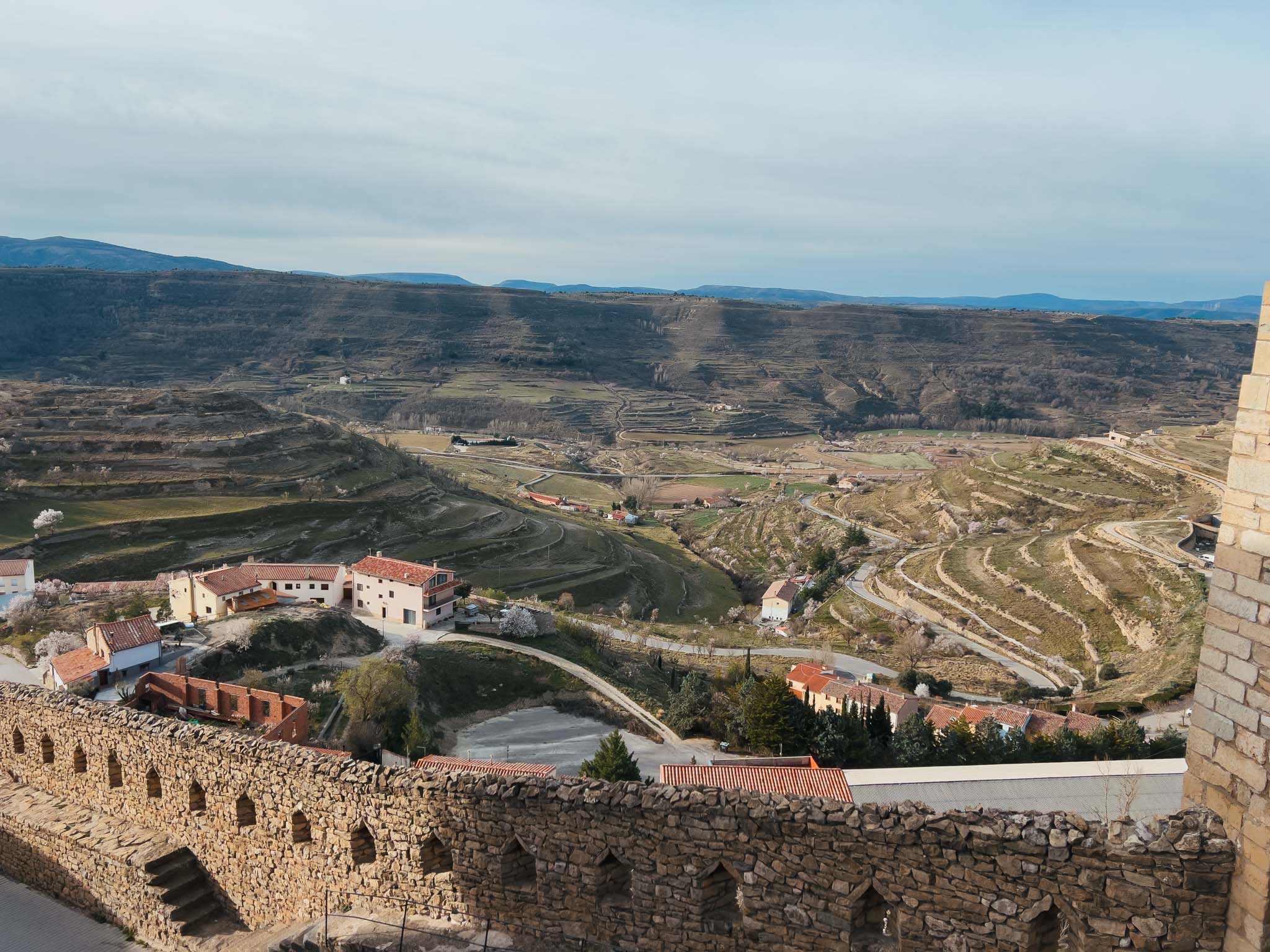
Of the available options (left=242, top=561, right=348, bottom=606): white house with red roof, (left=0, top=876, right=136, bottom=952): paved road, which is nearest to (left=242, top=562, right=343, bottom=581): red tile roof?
(left=242, top=561, right=348, bottom=606): white house with red roof

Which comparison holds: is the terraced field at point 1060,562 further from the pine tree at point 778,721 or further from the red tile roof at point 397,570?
the red tile roof at point 397,570

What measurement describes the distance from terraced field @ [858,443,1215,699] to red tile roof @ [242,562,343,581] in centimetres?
4457

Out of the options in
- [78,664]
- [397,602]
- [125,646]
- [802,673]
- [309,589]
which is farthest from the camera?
[309,589]

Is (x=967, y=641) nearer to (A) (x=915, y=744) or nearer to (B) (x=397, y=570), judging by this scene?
(A) (x=915, y=744)

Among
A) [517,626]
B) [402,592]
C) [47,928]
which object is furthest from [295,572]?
[47,928]

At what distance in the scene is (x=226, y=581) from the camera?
47.0 m

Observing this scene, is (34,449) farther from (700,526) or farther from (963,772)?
(963,772)

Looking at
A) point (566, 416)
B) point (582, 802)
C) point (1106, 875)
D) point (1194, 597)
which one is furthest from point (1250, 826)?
point (566, 416)

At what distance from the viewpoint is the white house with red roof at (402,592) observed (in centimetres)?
5131

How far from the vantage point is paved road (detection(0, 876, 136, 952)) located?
40.5ft

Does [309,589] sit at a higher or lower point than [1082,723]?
higher

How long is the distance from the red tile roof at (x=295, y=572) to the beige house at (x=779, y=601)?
127ft

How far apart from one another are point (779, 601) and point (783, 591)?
9.58 feet

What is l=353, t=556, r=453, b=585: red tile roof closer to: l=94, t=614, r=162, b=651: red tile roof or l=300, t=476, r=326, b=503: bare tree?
l=94, t=614, r=162, b=651: red tile roof
